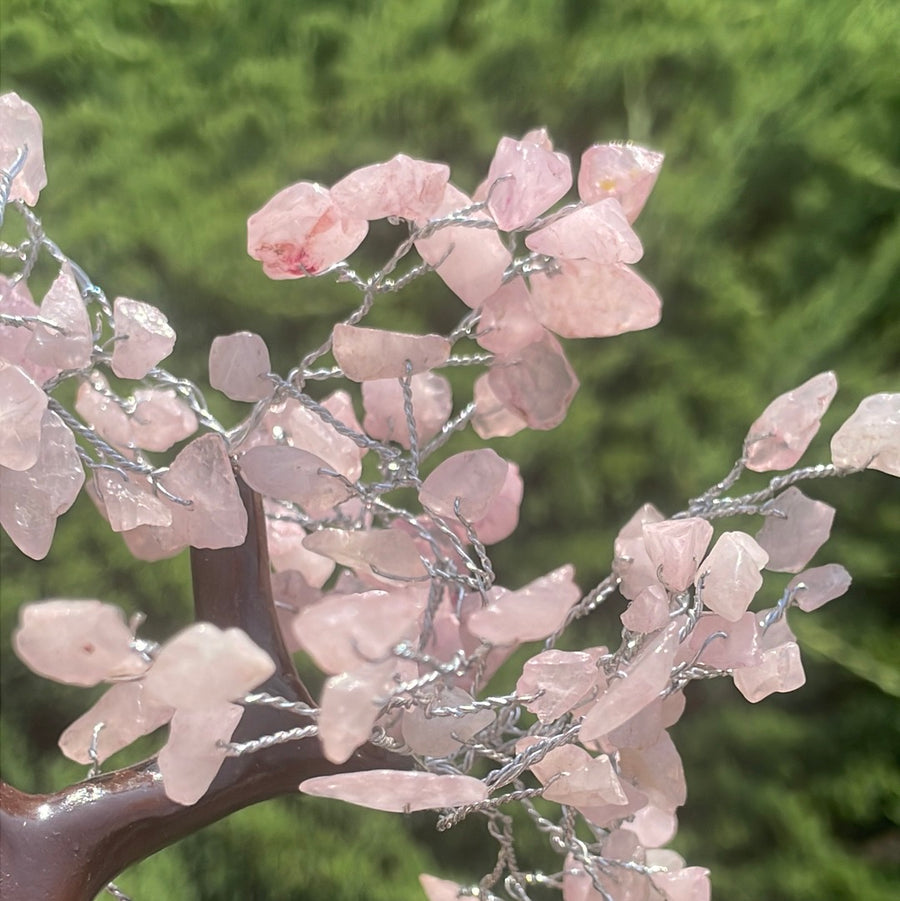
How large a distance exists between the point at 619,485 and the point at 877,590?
0.58ft

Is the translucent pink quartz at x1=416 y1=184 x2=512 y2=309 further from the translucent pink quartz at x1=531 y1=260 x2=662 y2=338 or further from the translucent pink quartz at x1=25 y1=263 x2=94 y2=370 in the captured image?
the translucent pink quartz at x1=25 y1=263 x2=94 y2=370

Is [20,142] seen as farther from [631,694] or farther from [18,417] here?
[631,694]

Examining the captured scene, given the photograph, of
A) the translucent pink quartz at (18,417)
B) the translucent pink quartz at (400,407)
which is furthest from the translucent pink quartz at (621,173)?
the translucent pink quartz at (18,417)

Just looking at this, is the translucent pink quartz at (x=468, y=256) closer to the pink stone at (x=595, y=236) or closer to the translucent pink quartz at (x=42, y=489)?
the pink stone at (x=595, y=236)

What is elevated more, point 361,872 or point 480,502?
point 480,502

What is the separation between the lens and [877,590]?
0.58 metres

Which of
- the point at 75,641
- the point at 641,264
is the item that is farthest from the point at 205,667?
the point at 641,264

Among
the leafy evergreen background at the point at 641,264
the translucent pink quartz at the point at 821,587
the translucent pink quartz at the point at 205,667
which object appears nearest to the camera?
the translucent pink quartz at the point at 205,667

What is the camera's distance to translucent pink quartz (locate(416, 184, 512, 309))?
328 mm

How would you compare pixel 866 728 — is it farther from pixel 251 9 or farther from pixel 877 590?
pixel 251 9

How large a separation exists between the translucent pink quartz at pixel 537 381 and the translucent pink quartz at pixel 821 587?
4.4 inches

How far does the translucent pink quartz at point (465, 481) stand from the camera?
33 cm

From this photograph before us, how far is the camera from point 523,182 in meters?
0.32

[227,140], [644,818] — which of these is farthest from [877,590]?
[227,140]
